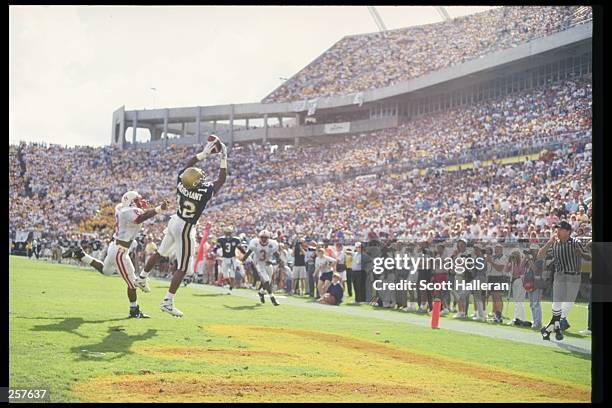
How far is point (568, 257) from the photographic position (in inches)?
311

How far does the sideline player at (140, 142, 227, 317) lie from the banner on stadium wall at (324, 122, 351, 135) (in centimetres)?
1413

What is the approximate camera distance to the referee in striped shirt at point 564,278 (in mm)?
7781

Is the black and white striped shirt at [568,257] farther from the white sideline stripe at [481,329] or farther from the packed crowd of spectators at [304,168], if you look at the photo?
Answer: the packed crowd of spectators at [304,168]

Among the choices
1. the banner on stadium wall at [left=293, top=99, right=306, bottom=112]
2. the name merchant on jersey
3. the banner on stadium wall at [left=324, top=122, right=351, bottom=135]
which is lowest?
the name merchant on jersey

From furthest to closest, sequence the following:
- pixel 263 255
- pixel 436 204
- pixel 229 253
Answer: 1. pixel 436 204
2. pixel 229 253
3. pixel 263 255

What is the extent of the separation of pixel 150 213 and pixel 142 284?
829mm

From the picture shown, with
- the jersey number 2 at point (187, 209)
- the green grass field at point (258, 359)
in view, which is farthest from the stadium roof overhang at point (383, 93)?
the green grass field at point (258, 359)

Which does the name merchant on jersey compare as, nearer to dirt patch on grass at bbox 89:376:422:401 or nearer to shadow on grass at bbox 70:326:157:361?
shadow on grass at bbox 70:326:157:361

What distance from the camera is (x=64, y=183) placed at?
39.8 feet

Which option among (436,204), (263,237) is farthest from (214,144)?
(436,204)

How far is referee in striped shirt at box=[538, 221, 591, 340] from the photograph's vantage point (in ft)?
25.5

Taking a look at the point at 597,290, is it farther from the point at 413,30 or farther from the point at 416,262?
the point at 413,30

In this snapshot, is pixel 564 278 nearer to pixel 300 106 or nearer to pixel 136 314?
pixel 136 314

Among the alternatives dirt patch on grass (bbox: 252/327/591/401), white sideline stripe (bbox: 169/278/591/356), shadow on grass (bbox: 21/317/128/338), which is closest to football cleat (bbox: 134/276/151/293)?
white sideline stripe (bbox: 169/278/591/356)
